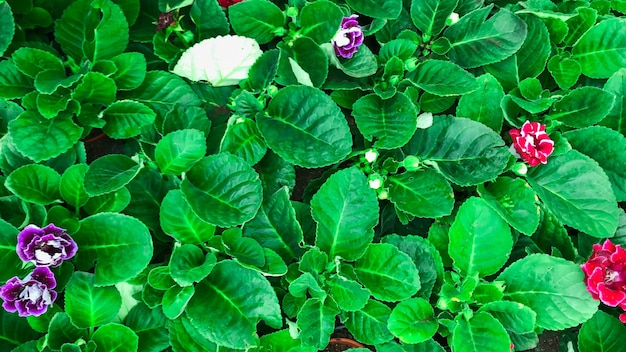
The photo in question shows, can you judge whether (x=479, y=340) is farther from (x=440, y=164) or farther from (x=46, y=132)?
(x=46, y=132)

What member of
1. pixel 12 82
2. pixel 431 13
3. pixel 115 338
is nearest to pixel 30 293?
pixel 115 338

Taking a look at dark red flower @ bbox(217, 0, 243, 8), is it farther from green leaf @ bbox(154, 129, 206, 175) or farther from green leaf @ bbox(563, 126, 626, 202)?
green leaf @ bbox(563, 126, 626, 202)

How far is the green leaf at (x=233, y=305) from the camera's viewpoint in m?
1.28

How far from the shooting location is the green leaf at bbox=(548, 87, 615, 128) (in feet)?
5.05

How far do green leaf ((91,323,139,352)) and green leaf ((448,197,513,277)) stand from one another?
0.80m

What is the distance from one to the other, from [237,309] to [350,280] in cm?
28

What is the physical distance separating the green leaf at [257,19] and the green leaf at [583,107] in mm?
810

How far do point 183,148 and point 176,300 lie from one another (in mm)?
354

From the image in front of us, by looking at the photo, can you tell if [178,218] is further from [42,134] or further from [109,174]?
[42,134]

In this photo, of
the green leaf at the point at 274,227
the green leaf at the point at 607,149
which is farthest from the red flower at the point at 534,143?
the green leaf at the point at 274,227

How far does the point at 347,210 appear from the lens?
1400 millimetres

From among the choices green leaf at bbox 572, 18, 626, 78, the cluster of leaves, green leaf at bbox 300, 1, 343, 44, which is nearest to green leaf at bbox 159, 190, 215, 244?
the cluster of leaves

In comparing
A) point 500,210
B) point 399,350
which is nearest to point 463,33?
point 500,210

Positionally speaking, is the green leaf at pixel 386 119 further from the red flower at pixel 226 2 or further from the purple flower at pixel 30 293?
the purple flower at pixel 30 293
